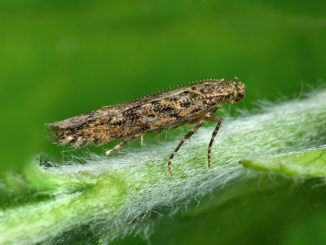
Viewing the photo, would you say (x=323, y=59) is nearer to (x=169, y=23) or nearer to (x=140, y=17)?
(x=169, y=23)

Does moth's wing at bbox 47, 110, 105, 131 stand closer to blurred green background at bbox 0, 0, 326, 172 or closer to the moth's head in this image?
blurred green background at bbox 0, 0, 326, 172

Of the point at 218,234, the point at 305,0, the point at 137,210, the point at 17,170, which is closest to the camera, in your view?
the point at 17,170

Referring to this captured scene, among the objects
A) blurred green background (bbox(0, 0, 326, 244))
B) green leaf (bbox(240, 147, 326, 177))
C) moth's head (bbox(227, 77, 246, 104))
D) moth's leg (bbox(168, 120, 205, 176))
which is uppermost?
blurred green background (bbox(0, 0, 326, 244))

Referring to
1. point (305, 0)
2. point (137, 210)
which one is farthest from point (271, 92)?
point (137, 210)

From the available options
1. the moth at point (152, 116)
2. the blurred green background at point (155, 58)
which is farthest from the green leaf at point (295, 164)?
the moth at point (152, 116)

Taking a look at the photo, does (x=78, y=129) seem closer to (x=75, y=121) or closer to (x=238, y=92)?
(x=75, y=121)

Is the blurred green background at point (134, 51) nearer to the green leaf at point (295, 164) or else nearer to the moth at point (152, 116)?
the moth at point (152, 116)

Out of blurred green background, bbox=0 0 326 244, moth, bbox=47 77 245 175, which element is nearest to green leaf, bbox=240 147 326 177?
blurred green background, bbox=0 0 326 244
